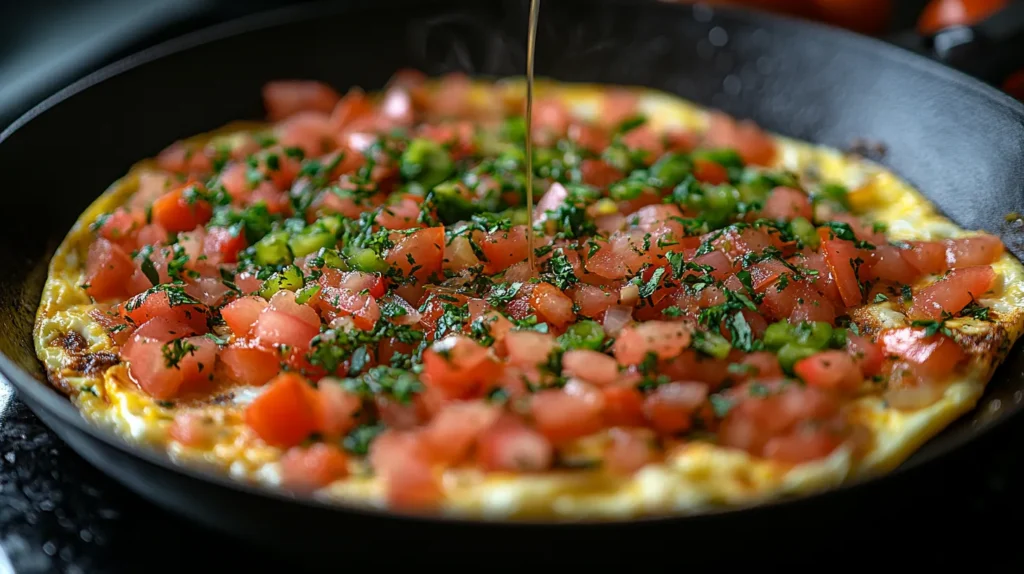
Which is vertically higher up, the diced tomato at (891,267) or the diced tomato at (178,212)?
the diced tomato at (178,212)

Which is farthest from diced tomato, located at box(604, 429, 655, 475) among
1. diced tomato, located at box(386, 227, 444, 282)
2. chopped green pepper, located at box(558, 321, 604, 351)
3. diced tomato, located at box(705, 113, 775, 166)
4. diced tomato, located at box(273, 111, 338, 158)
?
diced tomato, located at box(273, 111, 338, 158)

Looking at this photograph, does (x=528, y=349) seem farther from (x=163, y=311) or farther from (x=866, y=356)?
(x=163, y=311)

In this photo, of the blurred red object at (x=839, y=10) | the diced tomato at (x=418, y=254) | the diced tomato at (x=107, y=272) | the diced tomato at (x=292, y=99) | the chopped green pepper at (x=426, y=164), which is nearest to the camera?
the diced tomato at (x=418, y=254)

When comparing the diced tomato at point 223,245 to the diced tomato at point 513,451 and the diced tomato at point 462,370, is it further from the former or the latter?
the diced tomato at point 513,451

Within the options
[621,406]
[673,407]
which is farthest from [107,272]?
[673,407]

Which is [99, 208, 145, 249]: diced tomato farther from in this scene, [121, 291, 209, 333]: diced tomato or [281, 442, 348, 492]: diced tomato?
[281, 442, 348, 492]: diced tomato

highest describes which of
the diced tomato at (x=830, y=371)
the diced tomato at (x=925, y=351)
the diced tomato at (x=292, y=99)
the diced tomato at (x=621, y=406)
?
the diced tomato at (x=292, y=99)

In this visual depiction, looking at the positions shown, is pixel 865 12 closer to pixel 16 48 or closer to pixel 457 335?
pixel 457 335

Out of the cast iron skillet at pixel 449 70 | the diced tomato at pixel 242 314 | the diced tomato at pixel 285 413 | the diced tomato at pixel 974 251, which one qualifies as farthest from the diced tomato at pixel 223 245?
the diced tomato at pixel 974 251
